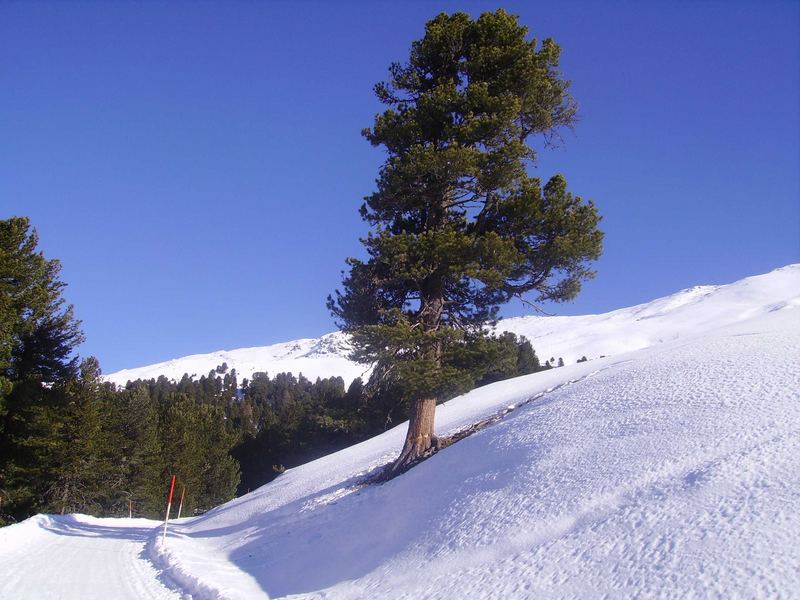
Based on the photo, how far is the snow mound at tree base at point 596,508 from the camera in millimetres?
6023

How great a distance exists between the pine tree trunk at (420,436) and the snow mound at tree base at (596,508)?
1.52 m

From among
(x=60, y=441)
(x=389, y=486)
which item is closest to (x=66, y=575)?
(x=389, y=486)

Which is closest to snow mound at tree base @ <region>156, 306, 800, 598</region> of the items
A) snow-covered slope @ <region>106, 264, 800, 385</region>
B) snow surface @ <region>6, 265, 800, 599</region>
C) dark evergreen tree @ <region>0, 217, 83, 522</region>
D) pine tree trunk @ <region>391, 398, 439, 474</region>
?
snow surface @ <region>6, 265, 800, 599</region>

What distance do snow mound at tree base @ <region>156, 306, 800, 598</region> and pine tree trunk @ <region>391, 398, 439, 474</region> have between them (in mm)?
1519

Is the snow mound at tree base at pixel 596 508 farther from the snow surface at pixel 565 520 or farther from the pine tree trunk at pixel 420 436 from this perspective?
the pine tree trunk at pixel 420 436

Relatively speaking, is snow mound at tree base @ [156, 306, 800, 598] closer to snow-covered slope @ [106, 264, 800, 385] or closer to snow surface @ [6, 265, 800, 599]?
snow surface @ [6, 265, 800, 599]

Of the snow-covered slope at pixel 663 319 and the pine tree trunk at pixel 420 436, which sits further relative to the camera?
the snow-covered slope at pixel 663 319

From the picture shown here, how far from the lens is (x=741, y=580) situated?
208 inches

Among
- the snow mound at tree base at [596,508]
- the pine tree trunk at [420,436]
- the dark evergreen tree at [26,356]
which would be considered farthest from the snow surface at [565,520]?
the dark evergreen tree at [26,356]

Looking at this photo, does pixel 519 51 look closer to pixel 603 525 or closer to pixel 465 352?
pixel 465 352

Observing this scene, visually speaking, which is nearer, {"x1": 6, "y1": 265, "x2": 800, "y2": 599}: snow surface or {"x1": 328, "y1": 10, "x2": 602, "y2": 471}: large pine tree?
{"x1": 6, "y1": 265, "x2": 800, "y2": 599}: snow surface

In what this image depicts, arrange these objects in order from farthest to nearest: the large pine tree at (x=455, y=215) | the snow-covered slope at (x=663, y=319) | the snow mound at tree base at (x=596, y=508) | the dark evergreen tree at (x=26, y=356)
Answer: the snow-covered slope at (x=663, y=319) → the dark evergreen tree at (x=26, y=356) → the large pine tree at (x=455, y=215) → the snow mound at tree base at (x=596, y=508)

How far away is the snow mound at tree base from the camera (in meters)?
6.02

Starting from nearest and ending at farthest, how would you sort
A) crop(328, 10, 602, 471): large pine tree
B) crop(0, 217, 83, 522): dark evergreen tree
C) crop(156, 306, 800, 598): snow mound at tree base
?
crop(156, 306, 800, 598): snow mound at tree base < crop(328, 10, 602, 471): large pine tree < crop(0, 217, 83, 522): dark evergreen tree
